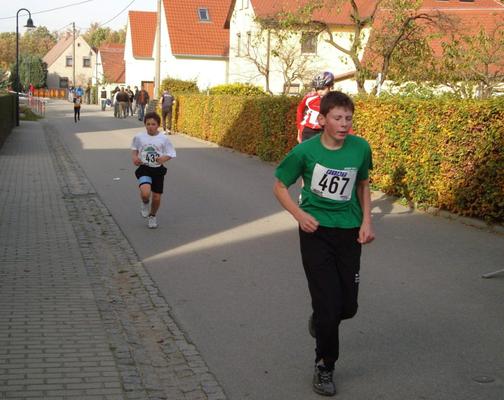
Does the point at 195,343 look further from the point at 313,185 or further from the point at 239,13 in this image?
the point at 239,13

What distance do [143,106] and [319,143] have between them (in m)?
Result: 37.3

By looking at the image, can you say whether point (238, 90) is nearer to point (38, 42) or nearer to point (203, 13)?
point (203, 13)

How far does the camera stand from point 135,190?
13688 millimetres

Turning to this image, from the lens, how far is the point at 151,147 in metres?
9.96

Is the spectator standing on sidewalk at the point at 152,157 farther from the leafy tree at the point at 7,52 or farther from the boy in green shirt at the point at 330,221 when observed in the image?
the leafy tree at the point at 7,52

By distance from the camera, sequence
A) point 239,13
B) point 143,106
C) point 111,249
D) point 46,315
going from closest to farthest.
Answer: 1. point 46,315
2. point 111,249
3. point 143,106
4. point 239,13

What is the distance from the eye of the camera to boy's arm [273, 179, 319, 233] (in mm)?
4480

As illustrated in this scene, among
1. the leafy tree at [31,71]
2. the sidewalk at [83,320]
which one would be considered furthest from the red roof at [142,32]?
the sidewalk at [83,320]

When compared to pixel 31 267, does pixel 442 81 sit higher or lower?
higher

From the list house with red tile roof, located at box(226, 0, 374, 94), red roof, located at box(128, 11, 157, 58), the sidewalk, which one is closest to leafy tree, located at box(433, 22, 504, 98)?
the sidewalk

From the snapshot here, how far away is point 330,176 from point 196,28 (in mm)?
51910

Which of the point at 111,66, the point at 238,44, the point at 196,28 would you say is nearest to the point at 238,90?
the point at 238,44

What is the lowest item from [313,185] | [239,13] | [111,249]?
[111,249]

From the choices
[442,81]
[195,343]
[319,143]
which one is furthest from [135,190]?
[442,81]
